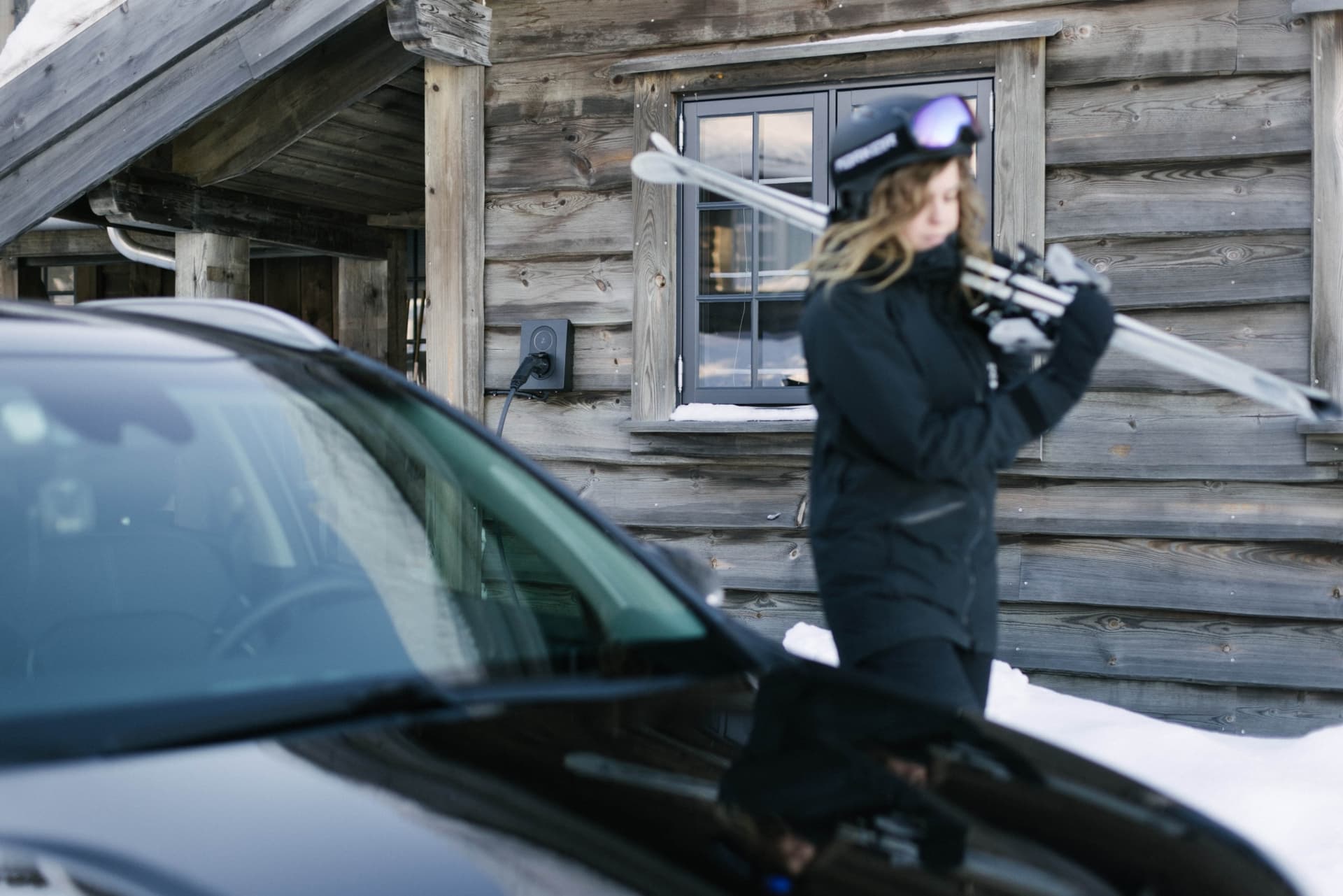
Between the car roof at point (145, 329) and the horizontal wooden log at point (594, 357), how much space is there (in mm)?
3065

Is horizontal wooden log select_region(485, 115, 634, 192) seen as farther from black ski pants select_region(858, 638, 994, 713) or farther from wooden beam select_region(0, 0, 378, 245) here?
black ski pants select_region(858, 638, 994, 713)

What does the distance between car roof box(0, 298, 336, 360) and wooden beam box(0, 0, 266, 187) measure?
3.33 m

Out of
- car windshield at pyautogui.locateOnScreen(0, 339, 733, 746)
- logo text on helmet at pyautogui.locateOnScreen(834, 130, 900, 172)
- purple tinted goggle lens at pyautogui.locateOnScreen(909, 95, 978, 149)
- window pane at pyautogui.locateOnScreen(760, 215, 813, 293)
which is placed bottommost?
car windshield at pyautogui.locateOnScreen(0, 339, 733, 746)

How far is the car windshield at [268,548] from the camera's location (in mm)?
1828

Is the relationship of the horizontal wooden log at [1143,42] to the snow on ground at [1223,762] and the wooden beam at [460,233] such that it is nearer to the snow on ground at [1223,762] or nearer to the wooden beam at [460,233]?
the snow on ground at [1223,762]

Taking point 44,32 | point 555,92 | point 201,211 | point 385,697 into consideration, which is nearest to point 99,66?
point 44,32

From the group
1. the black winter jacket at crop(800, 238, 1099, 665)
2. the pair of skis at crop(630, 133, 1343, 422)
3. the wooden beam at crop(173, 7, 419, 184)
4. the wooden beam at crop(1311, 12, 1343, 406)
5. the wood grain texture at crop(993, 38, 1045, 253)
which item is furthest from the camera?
the wooden beam at crop(173, 7, 419, 184)

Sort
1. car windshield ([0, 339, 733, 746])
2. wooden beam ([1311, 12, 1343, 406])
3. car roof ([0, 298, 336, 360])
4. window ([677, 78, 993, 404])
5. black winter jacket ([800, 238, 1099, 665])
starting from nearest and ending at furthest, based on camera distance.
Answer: car windshield ([0, 339, 733, 746]) < car roof ([0, 298, 336, 360]) < black winter jacket ([800, 238, 1099, 665]) < wooden beam ([1311, 12, 1343, 406]) < window ([677, 78, 993, 404])

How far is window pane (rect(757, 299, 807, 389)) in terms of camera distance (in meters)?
5.34

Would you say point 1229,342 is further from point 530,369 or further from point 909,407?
point 909,407

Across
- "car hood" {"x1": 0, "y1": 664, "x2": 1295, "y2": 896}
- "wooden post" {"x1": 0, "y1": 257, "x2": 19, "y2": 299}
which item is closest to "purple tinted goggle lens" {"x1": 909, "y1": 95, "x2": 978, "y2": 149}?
"car hood" {"x1": 0, "y1": 664, "x2": 1295, "y2": 896}

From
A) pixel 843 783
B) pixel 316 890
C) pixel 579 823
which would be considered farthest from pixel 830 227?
pixel 316 890

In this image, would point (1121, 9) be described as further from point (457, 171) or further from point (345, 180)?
point (345, 180)

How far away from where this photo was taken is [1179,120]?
4719 mm
